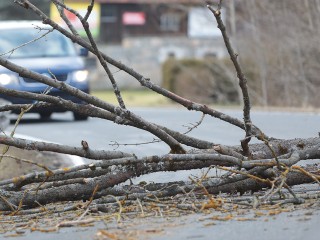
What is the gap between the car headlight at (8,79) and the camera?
→ 2030 centimetres

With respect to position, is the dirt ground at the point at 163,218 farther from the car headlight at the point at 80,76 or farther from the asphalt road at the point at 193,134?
the car headlight at the point at 80,76

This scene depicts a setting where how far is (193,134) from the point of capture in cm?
1708

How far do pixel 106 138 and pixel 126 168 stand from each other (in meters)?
9.45

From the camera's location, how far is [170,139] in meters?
7.75

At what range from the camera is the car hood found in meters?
20.4

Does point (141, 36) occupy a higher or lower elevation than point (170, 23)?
lower

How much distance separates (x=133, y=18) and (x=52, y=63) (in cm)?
5418

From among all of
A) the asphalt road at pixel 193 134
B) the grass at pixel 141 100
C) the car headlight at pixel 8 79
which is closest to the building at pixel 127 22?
the grass at pixel 141 100

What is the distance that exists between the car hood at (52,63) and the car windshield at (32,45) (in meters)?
0.28

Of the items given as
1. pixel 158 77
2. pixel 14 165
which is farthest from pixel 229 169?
pixel 158 77

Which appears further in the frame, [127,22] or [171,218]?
[127,22]

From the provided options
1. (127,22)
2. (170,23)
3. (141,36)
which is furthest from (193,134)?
(170,23)

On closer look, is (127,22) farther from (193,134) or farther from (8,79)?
(193,134)

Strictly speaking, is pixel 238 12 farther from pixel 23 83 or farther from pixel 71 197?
pixel 71 197
